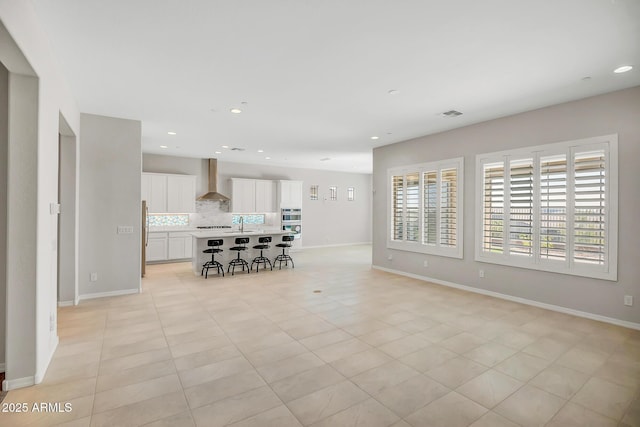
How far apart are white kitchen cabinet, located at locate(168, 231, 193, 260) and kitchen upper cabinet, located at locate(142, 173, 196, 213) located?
71 centimetres

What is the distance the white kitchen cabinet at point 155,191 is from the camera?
8.26 metres

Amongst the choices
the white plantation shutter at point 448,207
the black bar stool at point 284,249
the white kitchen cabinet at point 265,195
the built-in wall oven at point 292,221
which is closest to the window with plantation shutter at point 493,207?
the white plantation shutter at point 448,207

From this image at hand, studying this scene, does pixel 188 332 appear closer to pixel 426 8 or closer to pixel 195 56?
pixel 195 56

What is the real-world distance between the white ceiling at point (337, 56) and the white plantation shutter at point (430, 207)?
1.31 metres

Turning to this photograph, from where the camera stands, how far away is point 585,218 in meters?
4.23

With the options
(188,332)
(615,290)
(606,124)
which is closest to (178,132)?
(188,332)

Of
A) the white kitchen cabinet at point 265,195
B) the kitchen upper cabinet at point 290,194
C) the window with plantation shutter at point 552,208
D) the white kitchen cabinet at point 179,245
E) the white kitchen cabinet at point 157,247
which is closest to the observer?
the window with plantation shutter at point 552,208

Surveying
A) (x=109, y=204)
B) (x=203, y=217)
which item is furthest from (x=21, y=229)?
(x=203, y=217)

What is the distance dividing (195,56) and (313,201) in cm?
864

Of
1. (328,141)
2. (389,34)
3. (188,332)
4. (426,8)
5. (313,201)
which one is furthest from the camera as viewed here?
(313,201)

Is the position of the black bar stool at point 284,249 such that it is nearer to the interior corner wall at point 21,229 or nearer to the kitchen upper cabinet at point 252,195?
the kitchen upper cabinet at point 252,195

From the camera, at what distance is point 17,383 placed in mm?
2557

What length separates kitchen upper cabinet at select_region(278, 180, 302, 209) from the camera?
34.5 ft

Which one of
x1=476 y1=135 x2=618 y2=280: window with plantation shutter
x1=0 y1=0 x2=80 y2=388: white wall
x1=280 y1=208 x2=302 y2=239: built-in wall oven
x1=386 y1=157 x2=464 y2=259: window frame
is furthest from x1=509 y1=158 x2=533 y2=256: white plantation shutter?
x1=280 y1=208 x2=302 y2=239: built-in wall oven
